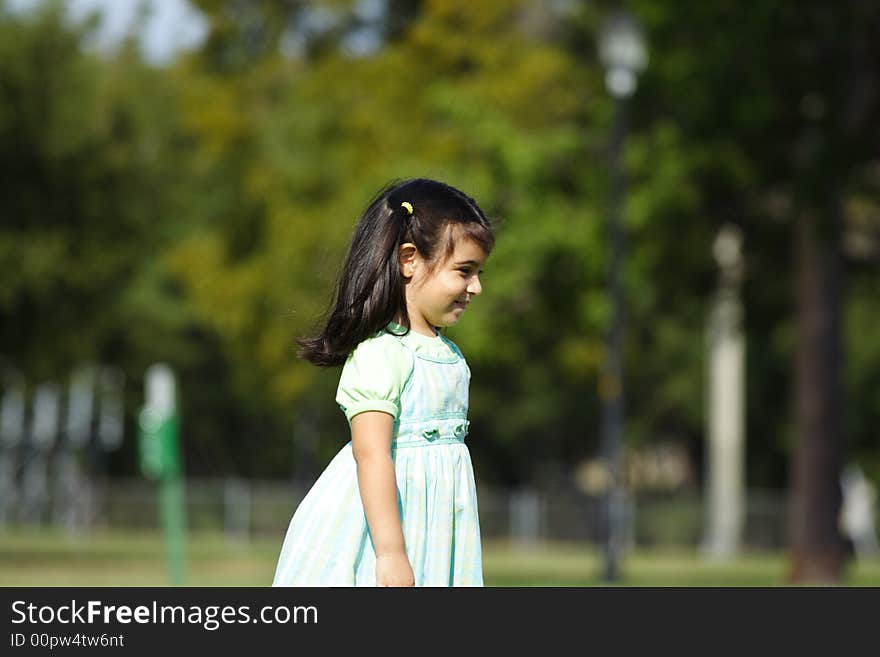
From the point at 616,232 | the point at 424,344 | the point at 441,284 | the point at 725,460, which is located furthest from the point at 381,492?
the point at 725,460

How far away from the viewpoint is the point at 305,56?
1588 inches

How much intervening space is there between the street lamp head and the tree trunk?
2.70m

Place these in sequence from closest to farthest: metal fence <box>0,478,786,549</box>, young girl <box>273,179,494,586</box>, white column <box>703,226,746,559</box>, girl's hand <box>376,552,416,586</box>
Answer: girl's hand <box>376,552,416,586</box>, young girl <box>273,179,494,586</box>, white column <box>703,226,746,559</box>, metal fence <box>0,478,786,549</box>

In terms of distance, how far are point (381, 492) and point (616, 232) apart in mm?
19410

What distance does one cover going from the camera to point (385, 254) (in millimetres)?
4434

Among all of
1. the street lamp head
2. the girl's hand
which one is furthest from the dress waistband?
the street lamp head

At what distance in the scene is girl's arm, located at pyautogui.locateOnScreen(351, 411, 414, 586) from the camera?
4.06 m

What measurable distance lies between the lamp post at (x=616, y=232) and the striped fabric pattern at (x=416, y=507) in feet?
59.4

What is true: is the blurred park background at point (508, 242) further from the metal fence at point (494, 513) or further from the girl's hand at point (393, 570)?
the girl's hand at point (393, 570)

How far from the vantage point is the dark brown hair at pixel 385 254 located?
441 centimetres

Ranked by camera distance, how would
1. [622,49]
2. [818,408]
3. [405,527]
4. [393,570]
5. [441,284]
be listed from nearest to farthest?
[393,570] < [405,527] < [441,284] < [622,49] < [818,408]

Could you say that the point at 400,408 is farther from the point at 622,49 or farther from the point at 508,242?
the point at 508,242

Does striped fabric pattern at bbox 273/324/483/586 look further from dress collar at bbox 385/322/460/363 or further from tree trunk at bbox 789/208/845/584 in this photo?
tree trunk at bbox 789/208/845/584

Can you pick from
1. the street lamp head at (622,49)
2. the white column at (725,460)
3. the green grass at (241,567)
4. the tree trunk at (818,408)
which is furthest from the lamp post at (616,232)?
the white column at (725,460)
